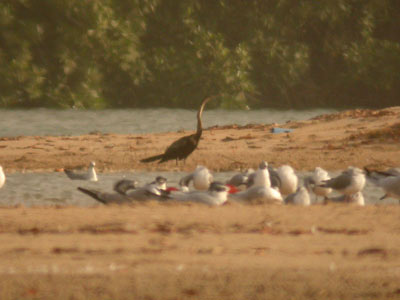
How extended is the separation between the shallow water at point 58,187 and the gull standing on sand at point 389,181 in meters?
0.68

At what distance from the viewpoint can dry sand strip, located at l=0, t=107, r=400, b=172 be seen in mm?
13516

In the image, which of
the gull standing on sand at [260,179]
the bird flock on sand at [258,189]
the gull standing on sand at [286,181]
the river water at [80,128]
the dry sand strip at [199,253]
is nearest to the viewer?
the dry sand strip at [199,253]

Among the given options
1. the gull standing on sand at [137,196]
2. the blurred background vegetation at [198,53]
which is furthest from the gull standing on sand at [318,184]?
the blurred background vegetation at [198,53]

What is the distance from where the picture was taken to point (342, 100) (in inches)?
1399

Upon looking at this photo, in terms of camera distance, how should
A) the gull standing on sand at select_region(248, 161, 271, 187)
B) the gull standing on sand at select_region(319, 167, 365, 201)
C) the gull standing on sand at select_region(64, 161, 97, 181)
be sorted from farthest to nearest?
the gull standing on sand at select_region(64, 161, 97, 181) → the gull standing on sand at select_region(319, 167, 365, 201) → the gull standing on sand at select_region(248, 161, 271, 187)

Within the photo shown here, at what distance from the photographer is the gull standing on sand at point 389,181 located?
8.70m

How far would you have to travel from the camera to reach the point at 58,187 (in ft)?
37.8

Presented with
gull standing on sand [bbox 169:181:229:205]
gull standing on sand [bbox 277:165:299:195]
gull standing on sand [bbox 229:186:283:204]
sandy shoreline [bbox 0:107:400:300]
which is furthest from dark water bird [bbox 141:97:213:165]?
sandy shoreline [bbox 0:107:400:300]

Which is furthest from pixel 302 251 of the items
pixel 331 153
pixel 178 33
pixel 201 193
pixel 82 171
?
pixel 178 33

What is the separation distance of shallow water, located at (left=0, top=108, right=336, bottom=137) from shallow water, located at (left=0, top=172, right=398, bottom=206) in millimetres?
7308

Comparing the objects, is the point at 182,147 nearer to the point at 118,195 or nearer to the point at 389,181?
the point at 389,181

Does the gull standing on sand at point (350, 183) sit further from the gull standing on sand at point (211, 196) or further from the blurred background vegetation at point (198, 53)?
the blurred background vegetation at point (198, 53)

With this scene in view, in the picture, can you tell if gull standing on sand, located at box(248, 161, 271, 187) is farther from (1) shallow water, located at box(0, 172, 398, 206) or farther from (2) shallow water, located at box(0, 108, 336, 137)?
(2) shallow water, located at box(0, 108, 336, 137)

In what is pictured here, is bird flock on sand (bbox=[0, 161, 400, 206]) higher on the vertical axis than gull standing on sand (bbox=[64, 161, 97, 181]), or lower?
higher
